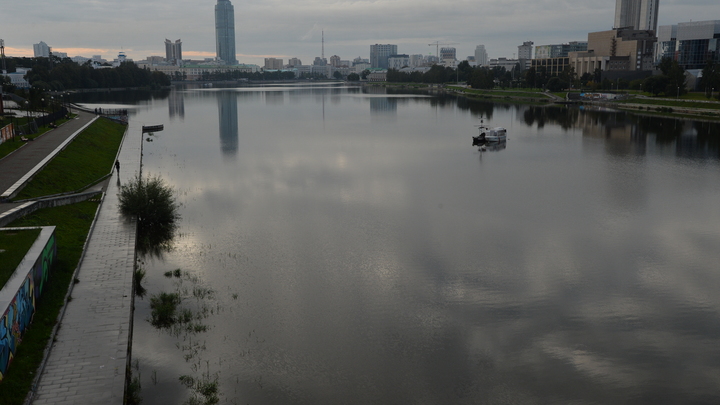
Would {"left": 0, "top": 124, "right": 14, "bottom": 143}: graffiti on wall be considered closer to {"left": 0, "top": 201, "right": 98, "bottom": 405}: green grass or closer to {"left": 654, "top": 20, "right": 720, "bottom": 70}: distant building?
{"left": 0, "top": 201, "right": 98, "bottom": 405}: green grass

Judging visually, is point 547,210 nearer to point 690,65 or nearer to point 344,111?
point 344,111

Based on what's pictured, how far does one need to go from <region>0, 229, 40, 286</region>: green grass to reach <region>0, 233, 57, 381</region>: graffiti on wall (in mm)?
332

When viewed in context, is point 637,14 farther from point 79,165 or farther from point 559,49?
point 79,165

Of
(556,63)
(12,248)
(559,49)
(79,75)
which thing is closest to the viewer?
(12,248)

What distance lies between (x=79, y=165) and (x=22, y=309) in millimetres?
17470

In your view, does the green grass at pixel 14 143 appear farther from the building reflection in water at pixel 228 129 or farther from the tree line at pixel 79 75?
the tree line at pixel 79 75

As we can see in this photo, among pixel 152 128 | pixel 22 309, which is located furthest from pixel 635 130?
pixel 22 309

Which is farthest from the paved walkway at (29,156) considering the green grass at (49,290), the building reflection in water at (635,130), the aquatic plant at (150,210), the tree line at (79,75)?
the tree line at (79,75)

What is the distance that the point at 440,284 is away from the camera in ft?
48.2

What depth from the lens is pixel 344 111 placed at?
229 feet

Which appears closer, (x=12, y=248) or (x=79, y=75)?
(x=12, y=248)

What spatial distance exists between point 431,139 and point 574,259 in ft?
90.2

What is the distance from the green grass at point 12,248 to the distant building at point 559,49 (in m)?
154

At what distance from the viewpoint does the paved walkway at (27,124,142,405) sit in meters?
8.61
